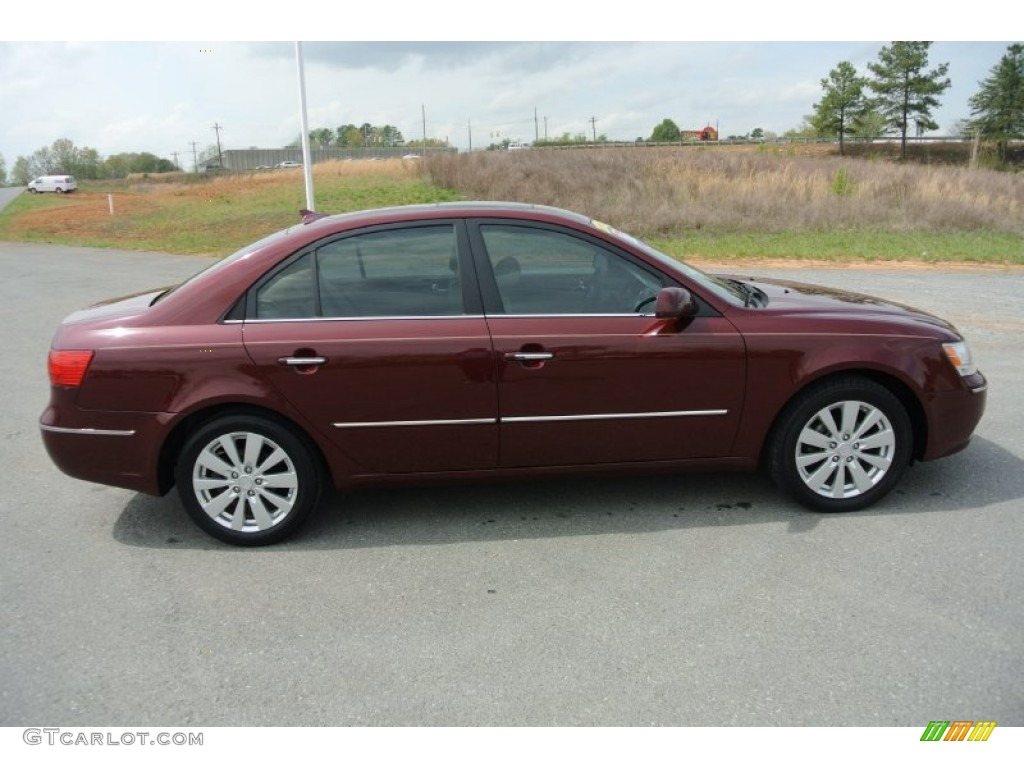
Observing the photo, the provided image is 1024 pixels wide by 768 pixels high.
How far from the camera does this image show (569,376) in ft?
12.6

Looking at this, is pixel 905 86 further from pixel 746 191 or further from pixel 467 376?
pixel 467 376

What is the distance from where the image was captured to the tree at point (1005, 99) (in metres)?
55.7

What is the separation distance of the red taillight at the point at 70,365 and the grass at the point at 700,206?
13.6 metres

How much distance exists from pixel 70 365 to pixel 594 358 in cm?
252

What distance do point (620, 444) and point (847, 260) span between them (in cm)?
1290

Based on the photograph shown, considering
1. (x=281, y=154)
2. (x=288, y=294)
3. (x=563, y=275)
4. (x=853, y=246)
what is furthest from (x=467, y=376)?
(x=281, y=154)

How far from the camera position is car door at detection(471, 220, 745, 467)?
3.83 metres

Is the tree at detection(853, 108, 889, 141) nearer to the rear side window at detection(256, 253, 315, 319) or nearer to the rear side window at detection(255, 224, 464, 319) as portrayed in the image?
the rear side window at detection(255, 224, 464, 319)

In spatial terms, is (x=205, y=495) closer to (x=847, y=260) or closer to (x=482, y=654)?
(x=482, y=654)

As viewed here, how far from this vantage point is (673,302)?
3.76m

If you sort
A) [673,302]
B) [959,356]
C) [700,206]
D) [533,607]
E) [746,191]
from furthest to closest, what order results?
[746,191], [700,206], [959,356], [673,302], [533,607]

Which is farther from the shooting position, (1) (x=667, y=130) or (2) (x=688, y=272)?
(1) (x=667, y=130)

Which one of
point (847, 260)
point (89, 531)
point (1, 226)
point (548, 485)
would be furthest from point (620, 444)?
point (1, 226)

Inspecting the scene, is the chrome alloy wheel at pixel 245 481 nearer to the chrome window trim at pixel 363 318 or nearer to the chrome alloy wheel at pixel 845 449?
the chrome window trim at pixel 363 318
